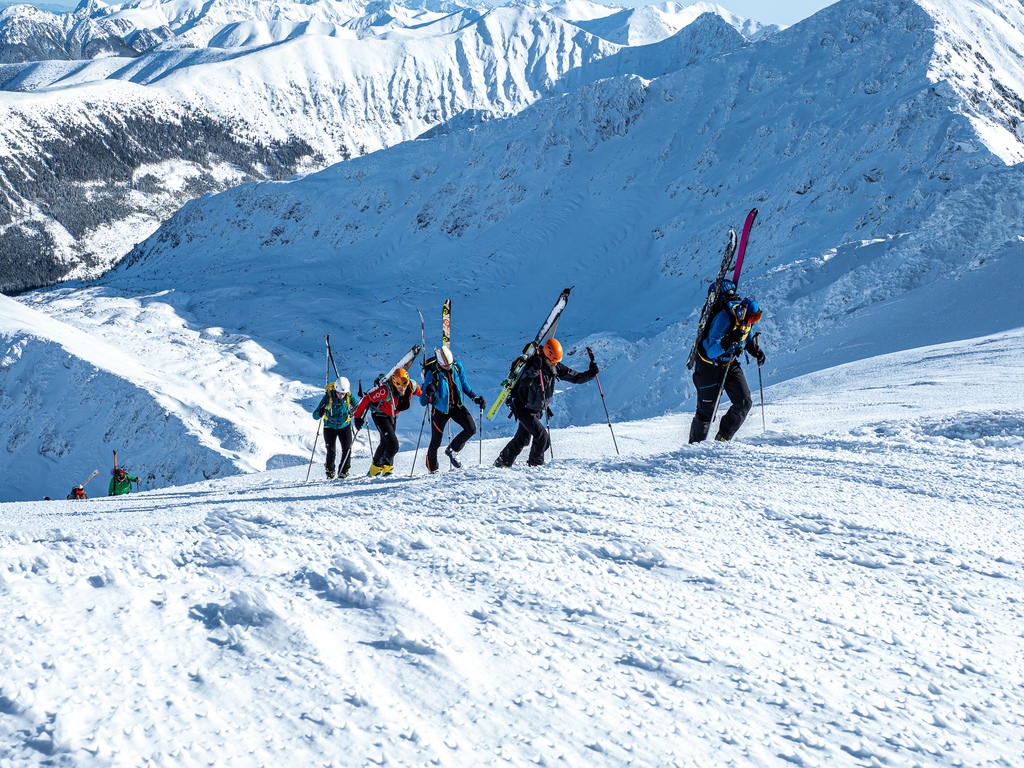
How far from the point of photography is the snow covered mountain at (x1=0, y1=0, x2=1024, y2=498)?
998 inches

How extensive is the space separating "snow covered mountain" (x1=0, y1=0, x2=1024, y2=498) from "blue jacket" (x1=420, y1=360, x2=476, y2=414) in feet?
38.7

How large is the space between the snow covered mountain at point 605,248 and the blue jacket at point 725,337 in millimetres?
11083

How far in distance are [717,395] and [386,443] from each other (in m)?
4.83

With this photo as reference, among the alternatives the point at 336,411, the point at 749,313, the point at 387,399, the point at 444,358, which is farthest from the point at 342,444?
the point at 749,313

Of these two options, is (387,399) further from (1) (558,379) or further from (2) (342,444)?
(1) (558,379)

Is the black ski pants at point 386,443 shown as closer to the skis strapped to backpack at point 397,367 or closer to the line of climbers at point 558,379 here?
the skis strapped to backpack at point 397,367

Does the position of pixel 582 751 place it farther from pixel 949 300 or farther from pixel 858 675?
pixel 949 300

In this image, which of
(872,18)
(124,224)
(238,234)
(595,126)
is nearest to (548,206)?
(595,126)

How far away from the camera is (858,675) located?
3135mm

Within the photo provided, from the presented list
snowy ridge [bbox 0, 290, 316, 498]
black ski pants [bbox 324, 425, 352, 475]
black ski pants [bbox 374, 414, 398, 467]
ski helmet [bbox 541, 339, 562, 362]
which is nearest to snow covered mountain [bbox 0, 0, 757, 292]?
snowy ridge [bbox 0, 290, 316, 498]

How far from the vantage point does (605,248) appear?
52156 mm

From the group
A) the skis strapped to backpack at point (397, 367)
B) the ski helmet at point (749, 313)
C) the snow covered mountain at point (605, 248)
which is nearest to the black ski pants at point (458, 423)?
the skis strapped to backpack at point (397, 367)

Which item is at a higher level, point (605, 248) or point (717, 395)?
point (605, 248)

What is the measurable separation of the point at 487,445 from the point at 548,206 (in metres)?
45.7
